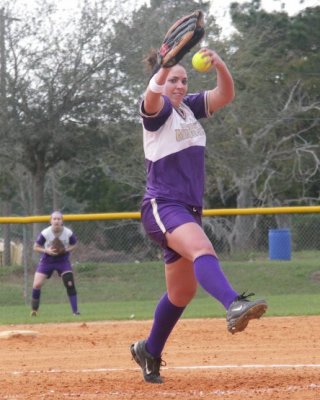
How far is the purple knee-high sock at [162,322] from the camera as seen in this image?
19.8ft

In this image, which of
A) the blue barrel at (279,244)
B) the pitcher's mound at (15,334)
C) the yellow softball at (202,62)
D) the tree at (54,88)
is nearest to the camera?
the yellow softball at (202,62)

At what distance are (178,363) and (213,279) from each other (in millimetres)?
2220

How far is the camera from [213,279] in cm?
531

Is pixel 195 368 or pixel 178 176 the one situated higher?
pixel 178 176

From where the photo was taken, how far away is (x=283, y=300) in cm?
1513

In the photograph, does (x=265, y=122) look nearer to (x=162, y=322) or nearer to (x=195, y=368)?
(x=195, y=368)

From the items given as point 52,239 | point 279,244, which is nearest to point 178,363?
point 52,239

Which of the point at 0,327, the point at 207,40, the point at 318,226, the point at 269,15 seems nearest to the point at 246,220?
the point at 318,226

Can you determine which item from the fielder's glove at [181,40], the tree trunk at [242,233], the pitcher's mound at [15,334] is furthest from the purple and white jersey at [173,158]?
the tree trunk at [242,233]

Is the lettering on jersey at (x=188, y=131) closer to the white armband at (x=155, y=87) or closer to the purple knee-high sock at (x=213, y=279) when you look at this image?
the white armband at (x=155, y=87)

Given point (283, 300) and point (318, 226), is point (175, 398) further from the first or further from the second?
point (318, 226)

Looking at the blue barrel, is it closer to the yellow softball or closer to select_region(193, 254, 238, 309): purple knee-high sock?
the yellow softball

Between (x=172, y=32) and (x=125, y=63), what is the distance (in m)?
19.3

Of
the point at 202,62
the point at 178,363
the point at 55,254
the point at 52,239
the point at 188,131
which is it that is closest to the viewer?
the point at 202,62
